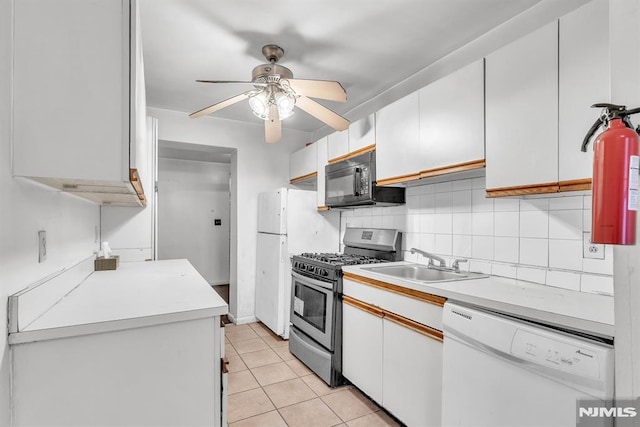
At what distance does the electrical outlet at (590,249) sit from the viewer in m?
1.49

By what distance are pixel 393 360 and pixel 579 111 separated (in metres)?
1.56

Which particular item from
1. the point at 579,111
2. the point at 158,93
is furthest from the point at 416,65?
the point at 158,93

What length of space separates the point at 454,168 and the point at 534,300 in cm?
85

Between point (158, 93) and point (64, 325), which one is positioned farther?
point (158, 93)

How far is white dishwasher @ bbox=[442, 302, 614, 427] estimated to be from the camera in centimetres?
101

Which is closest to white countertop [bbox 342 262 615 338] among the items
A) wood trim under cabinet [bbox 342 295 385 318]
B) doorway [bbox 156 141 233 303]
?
wood trim under cabinet [bbox 342 295 385 318]

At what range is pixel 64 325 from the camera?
946 mm

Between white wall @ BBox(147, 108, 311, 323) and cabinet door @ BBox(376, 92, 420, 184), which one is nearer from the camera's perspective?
cabinet door @ BBox(376, 92, 420, 184)

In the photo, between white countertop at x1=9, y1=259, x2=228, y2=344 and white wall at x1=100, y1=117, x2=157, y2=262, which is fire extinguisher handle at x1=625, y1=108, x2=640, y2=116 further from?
white wall at x1=100, y1=117, x2=157, y2=262

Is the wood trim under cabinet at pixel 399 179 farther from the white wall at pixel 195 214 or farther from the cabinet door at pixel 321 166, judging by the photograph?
the white wall at pixel 195 214

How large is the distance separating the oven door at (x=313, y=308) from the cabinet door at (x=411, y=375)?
539mm

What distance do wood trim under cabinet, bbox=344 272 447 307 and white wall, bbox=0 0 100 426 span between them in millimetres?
1620

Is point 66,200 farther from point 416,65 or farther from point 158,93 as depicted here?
point 416,65

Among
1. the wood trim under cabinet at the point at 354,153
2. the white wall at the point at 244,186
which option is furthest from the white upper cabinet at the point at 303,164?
the wood trim under cabinet at the point at 354,153
